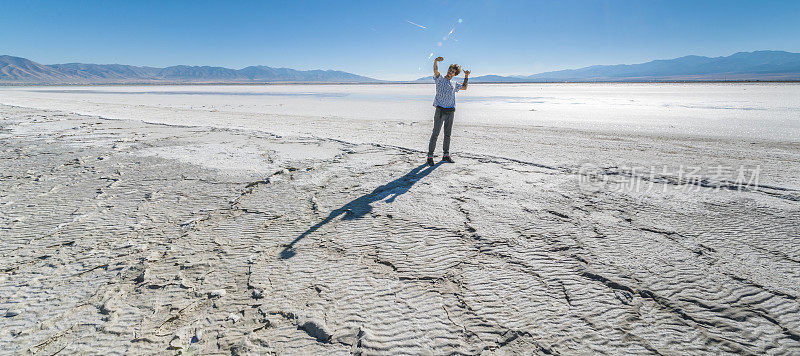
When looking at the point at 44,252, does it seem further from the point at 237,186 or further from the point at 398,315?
the point at 398,315

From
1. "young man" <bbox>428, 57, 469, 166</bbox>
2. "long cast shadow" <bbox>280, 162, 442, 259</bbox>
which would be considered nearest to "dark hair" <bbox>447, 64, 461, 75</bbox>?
"young man" <bbox>428, 57, 469, 166</bbox>

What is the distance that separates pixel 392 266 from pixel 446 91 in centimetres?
308

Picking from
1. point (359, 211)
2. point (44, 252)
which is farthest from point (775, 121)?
point (44, 252)

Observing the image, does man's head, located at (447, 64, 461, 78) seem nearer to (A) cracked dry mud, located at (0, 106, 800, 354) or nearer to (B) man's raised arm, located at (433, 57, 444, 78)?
(B) man's raised arm, located at (433, 57, 444, 78)

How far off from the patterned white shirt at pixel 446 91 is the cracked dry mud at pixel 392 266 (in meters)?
1.28

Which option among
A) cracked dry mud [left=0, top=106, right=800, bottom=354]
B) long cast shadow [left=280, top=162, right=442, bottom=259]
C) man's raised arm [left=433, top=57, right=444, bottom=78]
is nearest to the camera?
cracked dry mud [left=0, top=106, right=800, bottom=354]

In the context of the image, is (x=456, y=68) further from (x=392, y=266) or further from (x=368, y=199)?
(x=392, y=266)

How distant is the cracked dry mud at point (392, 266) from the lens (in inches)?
63.2

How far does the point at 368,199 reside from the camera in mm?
3369

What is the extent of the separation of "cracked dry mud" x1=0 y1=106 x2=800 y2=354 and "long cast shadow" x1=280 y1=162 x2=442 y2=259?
0.09 ft

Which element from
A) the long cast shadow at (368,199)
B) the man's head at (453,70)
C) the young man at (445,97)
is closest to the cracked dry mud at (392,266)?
the long cast shadow at (368,199)

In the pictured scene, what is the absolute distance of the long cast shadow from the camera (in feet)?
8.59

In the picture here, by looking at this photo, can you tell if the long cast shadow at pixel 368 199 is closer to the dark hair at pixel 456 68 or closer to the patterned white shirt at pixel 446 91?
the patterned white shirt at pixel 446 91

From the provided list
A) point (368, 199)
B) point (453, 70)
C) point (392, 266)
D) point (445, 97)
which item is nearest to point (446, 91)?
point (445, 97)
